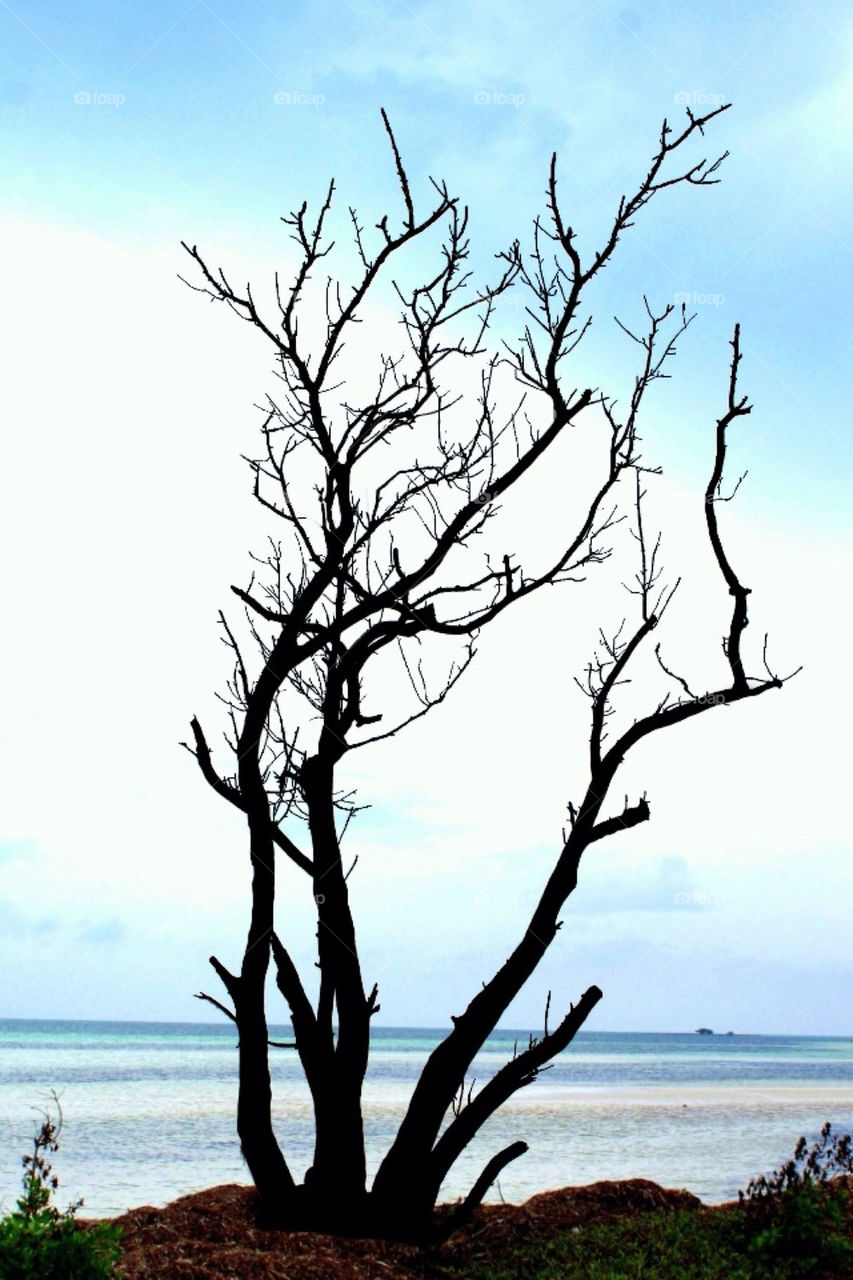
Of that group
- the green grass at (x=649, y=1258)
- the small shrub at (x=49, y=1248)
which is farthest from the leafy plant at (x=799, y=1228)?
the small shrub at (x=49, y=1248)

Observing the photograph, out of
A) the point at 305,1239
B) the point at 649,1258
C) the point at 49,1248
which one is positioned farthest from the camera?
the point at 649,1258

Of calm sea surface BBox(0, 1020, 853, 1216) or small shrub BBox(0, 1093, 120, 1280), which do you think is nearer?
small shrub BBox(0, 1093, 120, 1280)

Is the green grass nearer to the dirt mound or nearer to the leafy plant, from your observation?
the leafy plant

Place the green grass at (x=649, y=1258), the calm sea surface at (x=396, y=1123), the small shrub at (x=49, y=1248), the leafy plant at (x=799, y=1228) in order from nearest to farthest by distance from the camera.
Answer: the small shrub at (x=49, y=1248), the green grass at (x=649, y=1258), the leafy plant at (x=799, y=1228), the calm sea surface at (x=396, y=1123)

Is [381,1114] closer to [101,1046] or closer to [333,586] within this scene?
[333,586]

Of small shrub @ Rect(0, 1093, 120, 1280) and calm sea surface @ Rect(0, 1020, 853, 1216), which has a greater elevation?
small shrub @ Rect(0, 1093, 120, 1280)

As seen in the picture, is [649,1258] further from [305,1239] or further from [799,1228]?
[305,1239]

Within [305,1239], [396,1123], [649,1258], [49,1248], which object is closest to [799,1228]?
[649,1258]

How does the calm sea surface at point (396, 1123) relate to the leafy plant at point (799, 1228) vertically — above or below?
below

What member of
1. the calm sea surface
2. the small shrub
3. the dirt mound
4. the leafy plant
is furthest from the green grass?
the calm sea surface

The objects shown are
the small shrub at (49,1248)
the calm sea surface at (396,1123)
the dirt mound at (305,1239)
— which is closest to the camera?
the small shrub at (49,1248)

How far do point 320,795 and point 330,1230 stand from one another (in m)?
2.68

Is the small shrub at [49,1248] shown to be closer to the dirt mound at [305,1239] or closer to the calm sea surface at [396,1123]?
the dirt mound at [305,1239]

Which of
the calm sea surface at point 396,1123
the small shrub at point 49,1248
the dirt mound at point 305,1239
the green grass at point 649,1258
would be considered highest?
the small shrub at point 49,1248
